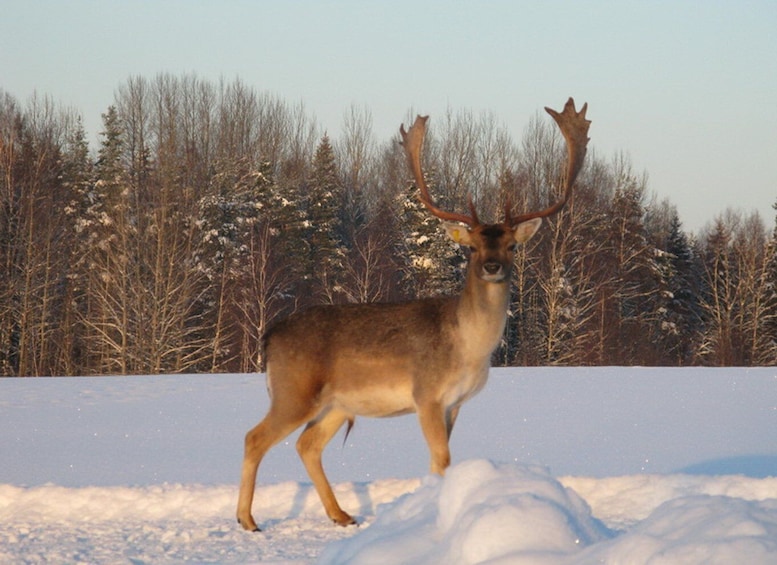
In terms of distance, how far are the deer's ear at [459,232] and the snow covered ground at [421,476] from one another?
181 cm

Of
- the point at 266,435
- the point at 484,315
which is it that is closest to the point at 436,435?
the point at 484,315

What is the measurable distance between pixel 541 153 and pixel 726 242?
37.5ft

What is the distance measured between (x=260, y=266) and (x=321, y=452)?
41.4 metres

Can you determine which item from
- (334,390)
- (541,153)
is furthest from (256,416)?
(541,153)

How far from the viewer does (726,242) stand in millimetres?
61375

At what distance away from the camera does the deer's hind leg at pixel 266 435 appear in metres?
7.30

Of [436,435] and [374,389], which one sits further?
[374,389]

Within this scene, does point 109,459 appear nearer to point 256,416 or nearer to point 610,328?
point 256,416

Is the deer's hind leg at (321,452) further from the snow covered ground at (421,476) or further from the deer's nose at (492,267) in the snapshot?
the deer's nose at (492,267)

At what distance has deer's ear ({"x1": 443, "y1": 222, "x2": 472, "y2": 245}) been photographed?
762 centimetres

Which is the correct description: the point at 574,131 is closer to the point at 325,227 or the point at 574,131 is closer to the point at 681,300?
the point at 325,227

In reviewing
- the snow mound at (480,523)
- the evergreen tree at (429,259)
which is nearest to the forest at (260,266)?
the evergreen tree at (429,259)

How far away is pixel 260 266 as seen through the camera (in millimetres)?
48562

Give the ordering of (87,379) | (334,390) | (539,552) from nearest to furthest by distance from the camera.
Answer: (539,552) → (334,390) → (87,379)
